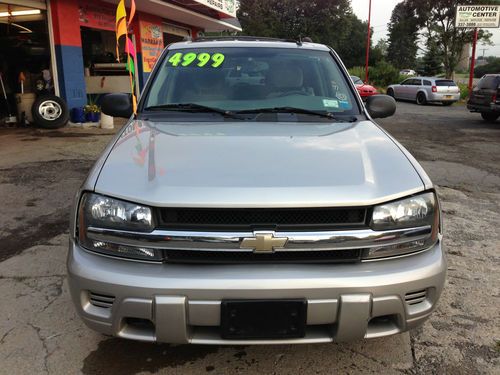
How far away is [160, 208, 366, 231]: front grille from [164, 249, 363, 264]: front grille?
0.11m

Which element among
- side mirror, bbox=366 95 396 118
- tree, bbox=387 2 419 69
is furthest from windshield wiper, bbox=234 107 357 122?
tree, bbox=387 2 419 69

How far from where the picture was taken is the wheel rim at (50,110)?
10883 mm

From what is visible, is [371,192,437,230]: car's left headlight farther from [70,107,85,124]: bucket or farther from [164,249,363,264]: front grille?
[70,107,85,124]: bucket

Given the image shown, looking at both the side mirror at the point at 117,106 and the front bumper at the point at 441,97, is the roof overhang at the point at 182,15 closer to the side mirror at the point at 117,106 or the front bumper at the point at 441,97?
the front bumper at the point at 441,97

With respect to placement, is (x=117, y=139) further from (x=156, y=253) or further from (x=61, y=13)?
(x=61, y=13)

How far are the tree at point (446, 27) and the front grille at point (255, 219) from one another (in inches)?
1478

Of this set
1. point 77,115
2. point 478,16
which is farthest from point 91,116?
point 478,16

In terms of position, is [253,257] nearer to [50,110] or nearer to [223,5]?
[50,110]

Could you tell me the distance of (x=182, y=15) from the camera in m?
16.0

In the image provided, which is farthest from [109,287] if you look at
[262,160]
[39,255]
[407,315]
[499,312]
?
[499,312]

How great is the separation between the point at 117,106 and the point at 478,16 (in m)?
24.8

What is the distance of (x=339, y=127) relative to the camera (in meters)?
3.01

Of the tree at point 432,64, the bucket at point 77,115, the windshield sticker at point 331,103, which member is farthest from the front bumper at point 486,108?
the tree at point 432,64

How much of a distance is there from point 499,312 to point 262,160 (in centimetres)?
198
